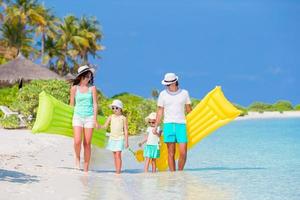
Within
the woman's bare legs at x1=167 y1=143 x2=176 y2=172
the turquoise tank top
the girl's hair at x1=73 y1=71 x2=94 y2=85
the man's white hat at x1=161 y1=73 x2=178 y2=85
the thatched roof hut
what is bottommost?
the woman's bare legs at x1=167 y1=143 x2=176 y2=172

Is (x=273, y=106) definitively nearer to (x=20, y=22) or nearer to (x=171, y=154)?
(x=20, y=22)

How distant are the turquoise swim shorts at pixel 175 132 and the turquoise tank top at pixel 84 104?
125cm

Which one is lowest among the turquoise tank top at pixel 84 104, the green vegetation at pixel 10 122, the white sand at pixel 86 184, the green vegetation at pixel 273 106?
the white sand at pixel 86 184

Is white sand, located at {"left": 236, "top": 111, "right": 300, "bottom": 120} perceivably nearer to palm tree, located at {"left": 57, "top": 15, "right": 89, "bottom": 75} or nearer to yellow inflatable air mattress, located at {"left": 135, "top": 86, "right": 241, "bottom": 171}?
palm tree, located at {"left": 57, "top": 15, "right": 89, "bottom": 75}

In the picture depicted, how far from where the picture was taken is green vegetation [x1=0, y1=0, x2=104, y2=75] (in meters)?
52.1

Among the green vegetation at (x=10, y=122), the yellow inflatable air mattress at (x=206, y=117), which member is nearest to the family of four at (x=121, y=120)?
the yellow inflatable air mattress at (x=206, y=117)

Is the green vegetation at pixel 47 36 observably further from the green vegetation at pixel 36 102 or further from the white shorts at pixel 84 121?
the white shorts at pixel 84 121

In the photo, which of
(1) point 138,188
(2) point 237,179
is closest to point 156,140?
(2) point 237,179

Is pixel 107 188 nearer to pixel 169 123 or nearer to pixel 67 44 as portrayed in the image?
pixel 169 123

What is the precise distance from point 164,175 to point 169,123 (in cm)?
80

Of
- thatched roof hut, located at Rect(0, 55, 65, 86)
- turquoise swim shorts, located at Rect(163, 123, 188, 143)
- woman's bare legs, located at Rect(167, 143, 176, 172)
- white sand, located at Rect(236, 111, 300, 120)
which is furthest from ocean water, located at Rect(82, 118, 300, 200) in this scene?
white sand, located at Rect(236, 111, 300, 120)

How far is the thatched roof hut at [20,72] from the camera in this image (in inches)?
1293

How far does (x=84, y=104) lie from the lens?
356 inches

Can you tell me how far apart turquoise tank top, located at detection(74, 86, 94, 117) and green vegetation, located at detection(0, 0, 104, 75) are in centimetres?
4028
